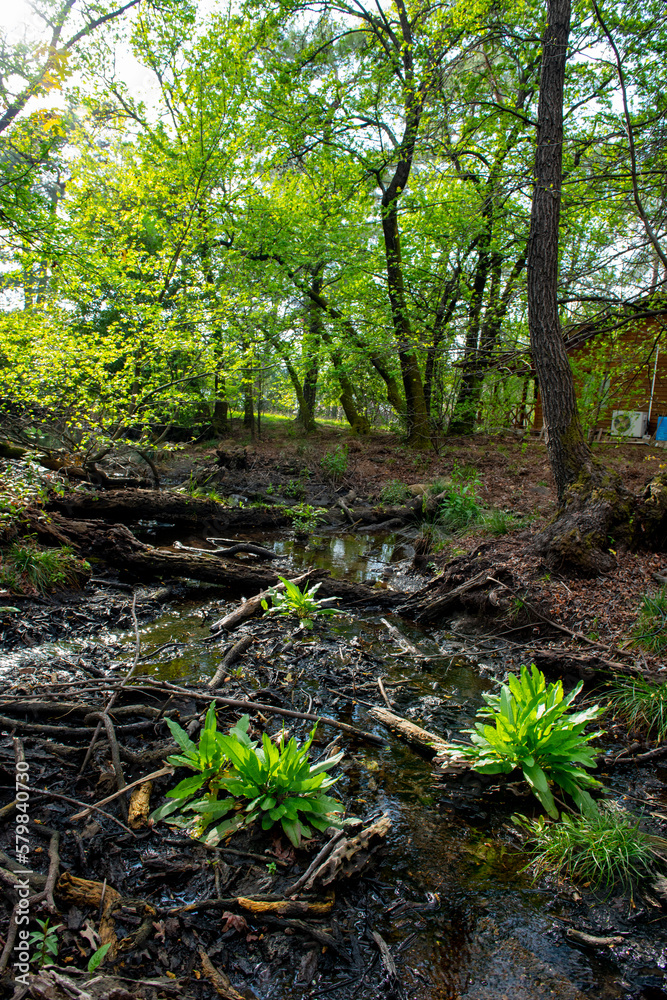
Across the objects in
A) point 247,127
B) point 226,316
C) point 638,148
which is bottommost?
point 226,316

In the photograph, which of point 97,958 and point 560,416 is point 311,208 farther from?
point 97,958

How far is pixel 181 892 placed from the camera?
2.40 metres

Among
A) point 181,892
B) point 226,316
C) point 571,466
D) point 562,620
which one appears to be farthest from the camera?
point 226,316

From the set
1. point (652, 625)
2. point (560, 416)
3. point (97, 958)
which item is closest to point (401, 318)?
point (560, 416)

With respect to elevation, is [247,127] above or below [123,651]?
above

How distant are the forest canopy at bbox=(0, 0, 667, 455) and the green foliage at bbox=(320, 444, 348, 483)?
2.71m

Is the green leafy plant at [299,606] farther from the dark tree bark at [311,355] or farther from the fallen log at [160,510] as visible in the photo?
the dark tree bark at [311,355]

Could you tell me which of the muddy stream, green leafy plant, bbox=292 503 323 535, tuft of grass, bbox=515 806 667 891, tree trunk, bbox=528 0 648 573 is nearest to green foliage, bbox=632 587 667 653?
tree trunk, bbox=528 0 648 573

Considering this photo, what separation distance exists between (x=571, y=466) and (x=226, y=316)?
27.6 feet

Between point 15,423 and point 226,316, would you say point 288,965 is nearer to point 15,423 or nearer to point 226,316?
point 15,423

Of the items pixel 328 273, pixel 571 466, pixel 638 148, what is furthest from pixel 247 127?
pixel 571 466

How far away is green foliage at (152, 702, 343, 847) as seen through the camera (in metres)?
2.70

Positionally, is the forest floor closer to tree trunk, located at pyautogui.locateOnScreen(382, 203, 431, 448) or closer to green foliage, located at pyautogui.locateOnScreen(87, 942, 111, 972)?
green foliage, located at pyautogui.locateOnScreen(87, 942, 111, 972)

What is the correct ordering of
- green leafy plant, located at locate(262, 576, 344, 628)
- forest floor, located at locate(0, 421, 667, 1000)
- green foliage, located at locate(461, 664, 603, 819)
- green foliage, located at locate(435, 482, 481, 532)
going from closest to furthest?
forest floor, located at locate(0, 421, 667, 1000), green foliage, located at locate(461, 664, 603, 819), green leafy plant, located at locate(262, 576, 344, 628), green foliage, located at locate(435, 482, 481, 532)
